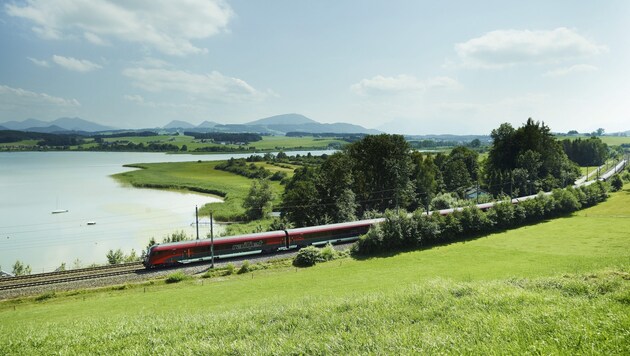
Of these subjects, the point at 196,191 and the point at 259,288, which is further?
the point at 196,191

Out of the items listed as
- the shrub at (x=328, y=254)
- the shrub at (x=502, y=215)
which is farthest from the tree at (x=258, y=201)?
the shrub at (x=502, y=215)

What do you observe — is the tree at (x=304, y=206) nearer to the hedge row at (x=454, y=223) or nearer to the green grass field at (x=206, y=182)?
the green grass field at (x=206, y=182)

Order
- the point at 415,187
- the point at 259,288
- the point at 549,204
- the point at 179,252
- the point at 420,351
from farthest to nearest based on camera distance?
the point at 415,187 → the point at 549,204 → the point at 179,252 → the point at 259,288 → the point at 420,351

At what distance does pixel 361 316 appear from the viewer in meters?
14.0

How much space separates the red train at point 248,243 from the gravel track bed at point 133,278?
0.84m

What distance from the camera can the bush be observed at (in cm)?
3612

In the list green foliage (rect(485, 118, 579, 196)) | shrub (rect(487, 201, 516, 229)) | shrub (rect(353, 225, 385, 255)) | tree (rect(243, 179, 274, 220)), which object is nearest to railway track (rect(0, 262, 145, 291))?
shrub (rect(353, 225, 385, 255))

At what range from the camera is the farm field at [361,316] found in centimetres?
999

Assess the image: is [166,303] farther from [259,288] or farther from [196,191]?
[196,191]

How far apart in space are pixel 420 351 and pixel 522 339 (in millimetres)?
2788

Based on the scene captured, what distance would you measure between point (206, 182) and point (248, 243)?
215 feet

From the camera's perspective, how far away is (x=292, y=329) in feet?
43.8

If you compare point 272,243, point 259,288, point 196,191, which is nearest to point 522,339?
point 259,288

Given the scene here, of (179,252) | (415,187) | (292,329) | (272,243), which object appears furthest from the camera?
(415,187)
